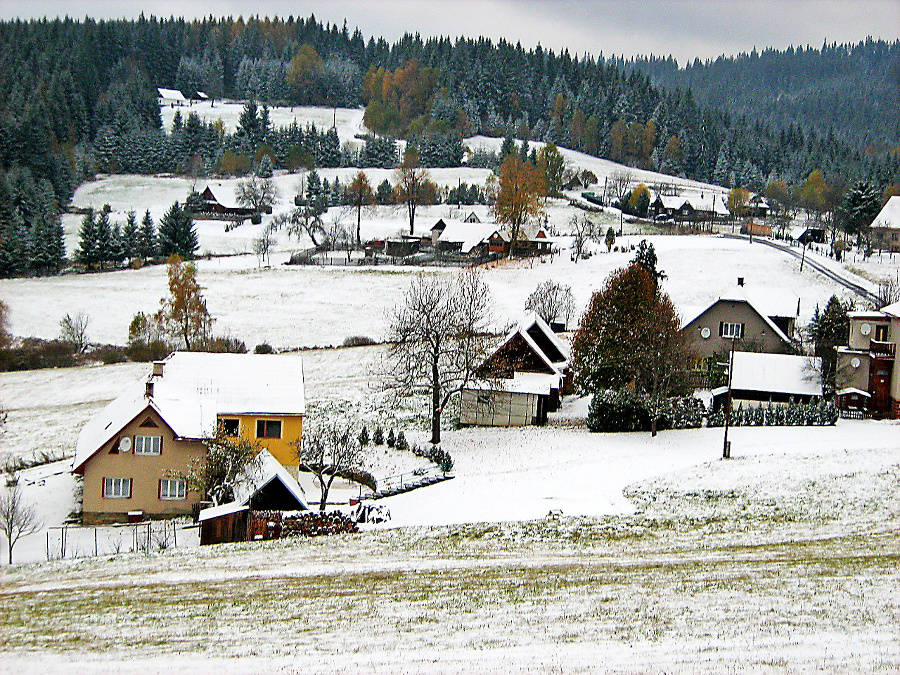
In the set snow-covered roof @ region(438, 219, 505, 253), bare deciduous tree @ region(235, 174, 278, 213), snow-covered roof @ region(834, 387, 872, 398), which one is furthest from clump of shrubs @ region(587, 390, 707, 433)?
bare deciduous tree @ region(235, 174, 278, 213)

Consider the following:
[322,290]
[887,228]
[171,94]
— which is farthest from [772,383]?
[171,94]

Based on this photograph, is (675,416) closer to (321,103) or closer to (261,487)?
(261,487)

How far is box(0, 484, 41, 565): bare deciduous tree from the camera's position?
24859 millimetres

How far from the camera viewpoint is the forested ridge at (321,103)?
130 meters

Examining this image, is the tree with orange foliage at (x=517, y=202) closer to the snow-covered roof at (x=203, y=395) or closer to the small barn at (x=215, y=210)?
the small barn at (x=215, y=210)

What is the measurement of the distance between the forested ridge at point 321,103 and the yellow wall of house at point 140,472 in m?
66.7

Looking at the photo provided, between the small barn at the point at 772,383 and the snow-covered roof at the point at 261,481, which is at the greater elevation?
the small barn at the point at 772,383

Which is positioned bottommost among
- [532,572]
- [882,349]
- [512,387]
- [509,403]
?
[532,572]

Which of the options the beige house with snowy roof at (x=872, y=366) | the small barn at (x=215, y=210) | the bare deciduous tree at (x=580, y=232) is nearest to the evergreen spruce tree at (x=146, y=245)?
the small barn at (x=215, y=210)

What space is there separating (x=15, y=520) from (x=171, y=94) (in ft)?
575

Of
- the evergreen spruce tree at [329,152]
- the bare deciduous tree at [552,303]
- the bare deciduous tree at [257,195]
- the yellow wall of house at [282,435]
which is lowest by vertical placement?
the yellow wall of house at [282,435]

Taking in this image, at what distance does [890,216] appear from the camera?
87.3 meters

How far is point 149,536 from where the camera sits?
2611cm

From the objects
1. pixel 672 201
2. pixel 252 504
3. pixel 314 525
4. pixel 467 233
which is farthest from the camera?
pixel 672 201
